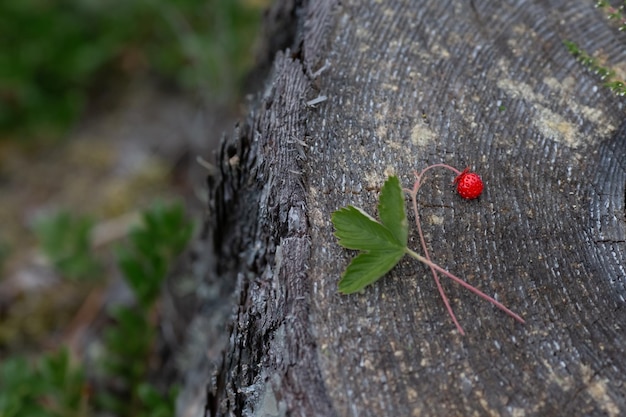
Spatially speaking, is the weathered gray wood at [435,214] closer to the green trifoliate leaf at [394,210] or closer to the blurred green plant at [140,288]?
the green trifoliate leaf at [394,210]

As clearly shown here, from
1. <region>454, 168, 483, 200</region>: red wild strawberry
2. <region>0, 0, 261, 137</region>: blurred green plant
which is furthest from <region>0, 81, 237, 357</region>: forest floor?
<region>454, 168, 483, 200</region>: red wild strawberry

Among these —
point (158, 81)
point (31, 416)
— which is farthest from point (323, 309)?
point (158, 81)

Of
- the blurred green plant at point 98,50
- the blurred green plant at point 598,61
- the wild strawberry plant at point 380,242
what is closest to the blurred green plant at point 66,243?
the blurred green plant at point 98,50

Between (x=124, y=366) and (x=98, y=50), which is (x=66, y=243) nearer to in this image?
(x=124, y=366)

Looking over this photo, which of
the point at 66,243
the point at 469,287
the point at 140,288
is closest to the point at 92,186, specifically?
the point at 66,243

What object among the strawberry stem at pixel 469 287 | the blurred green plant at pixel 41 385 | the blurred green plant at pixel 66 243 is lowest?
the strawberry stem at pixel 469 287

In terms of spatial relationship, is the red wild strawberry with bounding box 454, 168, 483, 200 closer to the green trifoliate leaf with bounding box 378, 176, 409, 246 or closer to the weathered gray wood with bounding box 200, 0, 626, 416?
the weathered gray wood with bounding box 200, 0, 626, 416

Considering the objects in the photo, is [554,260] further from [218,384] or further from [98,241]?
[98,241]
